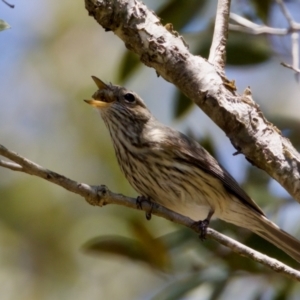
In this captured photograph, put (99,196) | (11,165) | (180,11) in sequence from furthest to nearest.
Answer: (180,11) < (99,196) < (11,165)

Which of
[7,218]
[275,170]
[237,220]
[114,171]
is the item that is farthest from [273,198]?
[7,218]

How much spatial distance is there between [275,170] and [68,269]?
375 centimetres

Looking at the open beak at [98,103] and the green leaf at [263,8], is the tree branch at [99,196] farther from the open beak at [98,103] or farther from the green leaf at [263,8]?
the green leaf at [263,8]

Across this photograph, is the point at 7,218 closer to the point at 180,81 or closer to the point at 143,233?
the point at 143,233

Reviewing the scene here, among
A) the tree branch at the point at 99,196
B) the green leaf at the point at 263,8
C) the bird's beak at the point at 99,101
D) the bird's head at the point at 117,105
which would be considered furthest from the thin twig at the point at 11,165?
the green leaf at the point at 263,8

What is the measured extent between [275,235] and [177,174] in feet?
2.08

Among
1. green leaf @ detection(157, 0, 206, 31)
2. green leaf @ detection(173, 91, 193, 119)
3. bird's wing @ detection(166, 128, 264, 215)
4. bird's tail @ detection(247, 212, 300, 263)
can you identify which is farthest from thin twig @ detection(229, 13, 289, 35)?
bird's tail @ detection(247, 212, 300, 263)

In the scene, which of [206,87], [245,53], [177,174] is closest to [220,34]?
[206,87]

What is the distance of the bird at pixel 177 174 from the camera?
3779 mm

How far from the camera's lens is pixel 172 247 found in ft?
12.2

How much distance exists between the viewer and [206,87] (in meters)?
2.71

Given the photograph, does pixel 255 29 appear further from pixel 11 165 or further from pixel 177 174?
pixel 11 165

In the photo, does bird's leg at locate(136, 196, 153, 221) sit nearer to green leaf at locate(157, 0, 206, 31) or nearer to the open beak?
the open beak

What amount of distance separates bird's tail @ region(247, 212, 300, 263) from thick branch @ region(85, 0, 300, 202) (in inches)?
42.7
